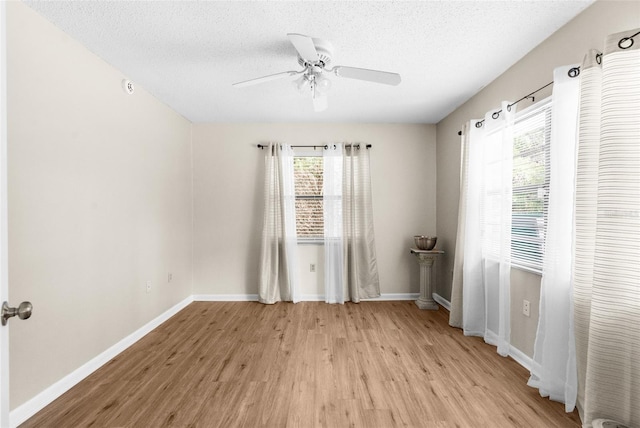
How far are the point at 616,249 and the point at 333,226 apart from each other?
9.74 feet

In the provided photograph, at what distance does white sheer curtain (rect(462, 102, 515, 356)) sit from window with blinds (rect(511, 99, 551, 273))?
12cm

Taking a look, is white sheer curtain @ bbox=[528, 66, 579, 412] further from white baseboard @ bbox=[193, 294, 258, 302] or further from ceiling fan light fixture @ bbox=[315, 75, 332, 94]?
white baseboard @ bbox=[193, 294, 258, 302]

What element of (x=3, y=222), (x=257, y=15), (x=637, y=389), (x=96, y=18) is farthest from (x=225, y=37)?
(x=637, y=389)

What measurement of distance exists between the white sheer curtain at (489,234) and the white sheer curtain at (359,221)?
4.49 feet

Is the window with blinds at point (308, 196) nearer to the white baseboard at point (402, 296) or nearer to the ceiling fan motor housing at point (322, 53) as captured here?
the white baseboard at point (402, 296)

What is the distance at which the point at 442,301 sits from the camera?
13.4ft

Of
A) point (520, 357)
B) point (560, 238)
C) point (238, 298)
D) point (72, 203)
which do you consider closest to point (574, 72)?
point (560, 238)

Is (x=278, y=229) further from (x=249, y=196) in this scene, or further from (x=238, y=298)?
(x=238, y=298)

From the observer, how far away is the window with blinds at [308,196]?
4305 millimetres

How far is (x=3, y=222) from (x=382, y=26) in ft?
7.29

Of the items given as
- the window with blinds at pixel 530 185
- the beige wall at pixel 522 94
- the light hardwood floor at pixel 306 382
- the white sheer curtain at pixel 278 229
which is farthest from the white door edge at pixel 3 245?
the white sheer curtain at pixel 278 229

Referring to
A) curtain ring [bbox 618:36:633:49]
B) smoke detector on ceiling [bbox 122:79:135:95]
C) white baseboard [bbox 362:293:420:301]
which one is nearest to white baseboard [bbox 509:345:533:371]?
white baseboard [bbox 362:293:420:301]

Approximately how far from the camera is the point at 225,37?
7.05 ft

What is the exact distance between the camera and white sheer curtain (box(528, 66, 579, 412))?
1.89 metres
